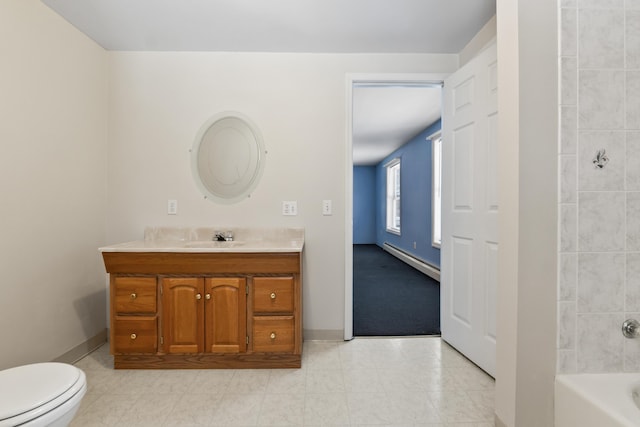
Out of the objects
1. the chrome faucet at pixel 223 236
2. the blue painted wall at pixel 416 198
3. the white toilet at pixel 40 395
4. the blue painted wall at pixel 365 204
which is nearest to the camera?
the white toilet at pixel 40 395

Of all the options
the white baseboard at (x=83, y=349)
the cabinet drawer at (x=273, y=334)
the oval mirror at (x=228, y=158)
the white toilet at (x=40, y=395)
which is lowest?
the white baseboard at (x=83, y=349)

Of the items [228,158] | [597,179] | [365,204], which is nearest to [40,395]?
[228,158]

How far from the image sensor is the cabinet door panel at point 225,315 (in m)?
2.07

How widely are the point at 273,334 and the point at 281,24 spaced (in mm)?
2149

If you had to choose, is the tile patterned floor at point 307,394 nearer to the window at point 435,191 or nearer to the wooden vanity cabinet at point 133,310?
the wooden vanity cabinet at point 133,310

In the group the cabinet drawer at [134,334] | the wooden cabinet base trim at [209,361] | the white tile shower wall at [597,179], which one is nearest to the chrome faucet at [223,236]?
the cabinet drawer at [134,334]

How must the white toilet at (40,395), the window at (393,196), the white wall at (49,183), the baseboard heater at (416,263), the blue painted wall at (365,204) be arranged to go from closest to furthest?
the white toilet at (40,395), the white wall at (49,183), the baseboard heater at (416,263), the window at (393,196), the blue painted wall at (365,204)

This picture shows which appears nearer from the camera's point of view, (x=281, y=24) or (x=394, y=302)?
(x=281, y=24)

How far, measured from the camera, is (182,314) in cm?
207

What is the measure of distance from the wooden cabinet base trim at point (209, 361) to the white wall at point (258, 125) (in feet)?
1.65

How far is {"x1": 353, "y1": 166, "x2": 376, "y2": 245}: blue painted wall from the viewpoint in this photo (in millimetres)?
9992

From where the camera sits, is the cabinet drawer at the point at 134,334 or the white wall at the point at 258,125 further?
the white wall at the point at 258,125

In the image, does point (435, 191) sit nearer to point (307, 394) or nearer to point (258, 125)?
point (258, 125)

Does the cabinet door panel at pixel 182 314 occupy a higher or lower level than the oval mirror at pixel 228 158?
lower
